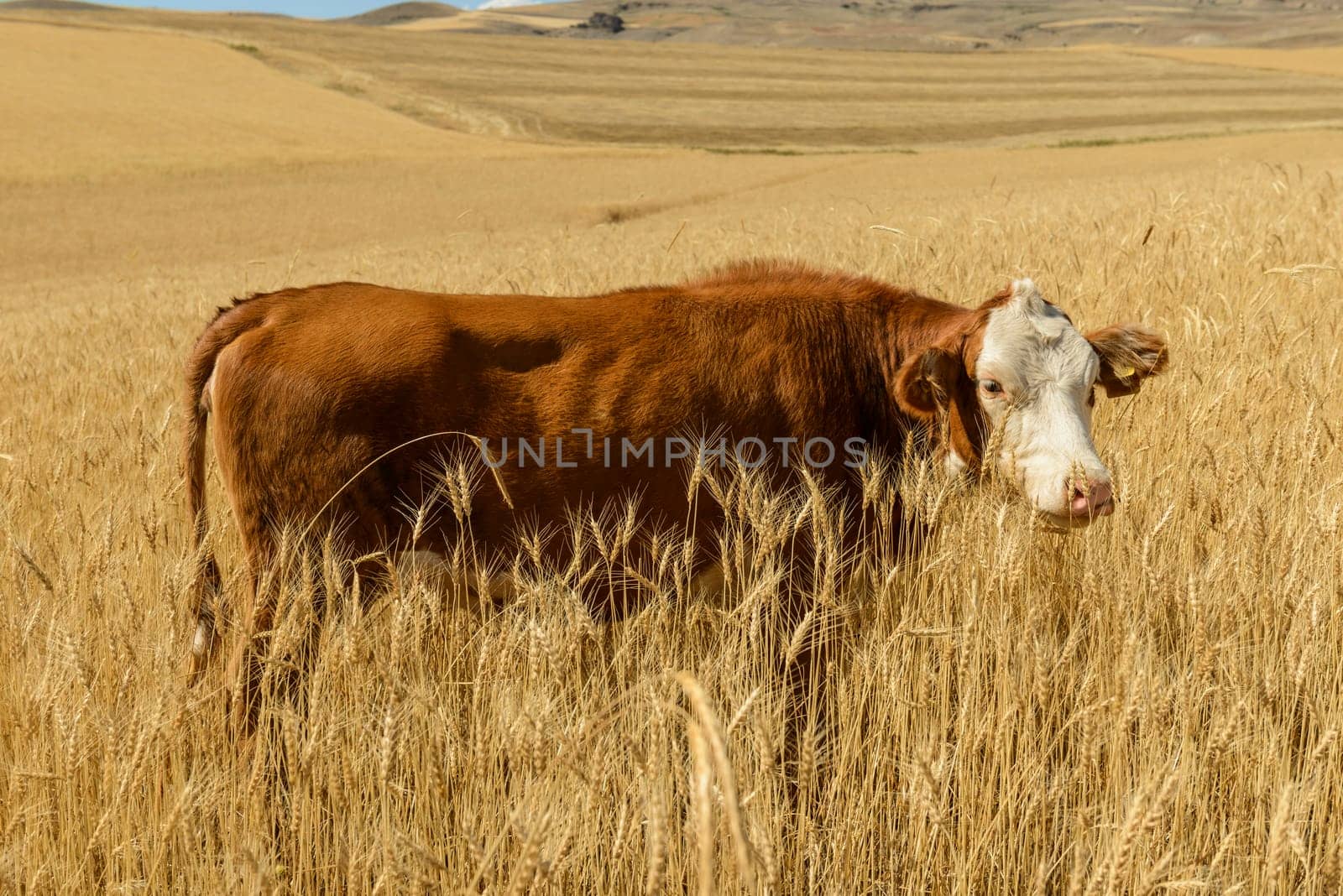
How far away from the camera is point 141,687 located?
2002 mm

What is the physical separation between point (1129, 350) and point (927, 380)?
27.4 inches

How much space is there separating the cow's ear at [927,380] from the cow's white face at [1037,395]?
81mm

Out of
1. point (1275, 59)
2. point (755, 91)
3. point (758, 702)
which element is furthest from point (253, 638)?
point (1275, 59)

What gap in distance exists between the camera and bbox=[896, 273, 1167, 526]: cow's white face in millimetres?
2758

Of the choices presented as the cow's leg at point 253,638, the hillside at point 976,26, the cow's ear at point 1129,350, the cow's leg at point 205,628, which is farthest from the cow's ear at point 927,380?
the hillside at point 976,26

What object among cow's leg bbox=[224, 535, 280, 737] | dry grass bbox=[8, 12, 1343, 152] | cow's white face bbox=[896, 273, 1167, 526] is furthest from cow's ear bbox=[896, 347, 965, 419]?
dry grass bbox=[8, 12, 1343, 152]

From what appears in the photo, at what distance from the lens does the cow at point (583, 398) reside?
8.89 feet

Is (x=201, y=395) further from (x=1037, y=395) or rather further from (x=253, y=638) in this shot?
(x=1037, y=395)

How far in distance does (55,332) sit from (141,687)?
Answer: 870cm

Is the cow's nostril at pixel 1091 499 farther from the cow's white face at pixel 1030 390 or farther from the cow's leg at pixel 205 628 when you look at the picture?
the cow's leg at pixel 205 628

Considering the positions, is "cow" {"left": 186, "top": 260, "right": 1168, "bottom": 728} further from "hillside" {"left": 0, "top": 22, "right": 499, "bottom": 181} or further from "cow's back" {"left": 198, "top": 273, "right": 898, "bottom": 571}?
"hillside" {"left": 0, "top": 22, "right": 499, "bottom": 181}

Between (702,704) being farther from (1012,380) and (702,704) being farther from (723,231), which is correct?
(723,231)

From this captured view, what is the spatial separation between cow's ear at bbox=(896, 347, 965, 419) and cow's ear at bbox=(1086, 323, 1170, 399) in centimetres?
48

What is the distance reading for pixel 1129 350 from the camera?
3172 millimetres
